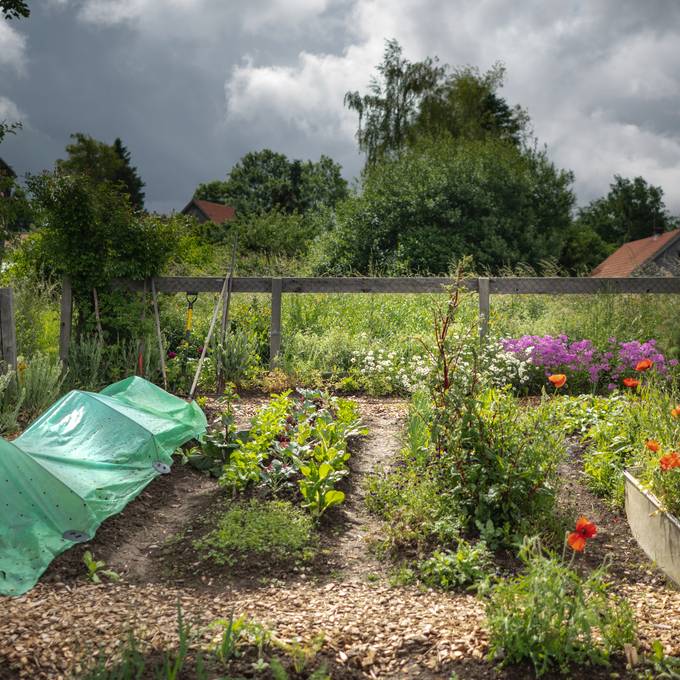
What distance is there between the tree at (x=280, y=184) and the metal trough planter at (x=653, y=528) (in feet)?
121

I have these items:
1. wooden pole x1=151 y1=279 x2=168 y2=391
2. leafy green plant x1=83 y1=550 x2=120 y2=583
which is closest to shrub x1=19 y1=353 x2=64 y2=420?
wooden pole x1=151 y1=279 x2=168 y2=391

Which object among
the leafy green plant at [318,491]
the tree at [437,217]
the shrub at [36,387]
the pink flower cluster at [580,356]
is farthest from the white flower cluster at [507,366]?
the tree at [437,217]

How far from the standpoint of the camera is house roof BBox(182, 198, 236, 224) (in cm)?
4594

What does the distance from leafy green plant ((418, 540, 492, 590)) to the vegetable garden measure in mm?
11

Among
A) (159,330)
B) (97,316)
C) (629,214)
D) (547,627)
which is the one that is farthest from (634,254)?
(547,627)

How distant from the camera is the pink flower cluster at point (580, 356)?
26.2 ft

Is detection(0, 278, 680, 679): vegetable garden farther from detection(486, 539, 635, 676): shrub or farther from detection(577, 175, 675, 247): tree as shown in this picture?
detection(577, 175, 675, 247): tree

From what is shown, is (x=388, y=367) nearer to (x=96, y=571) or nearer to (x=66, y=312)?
(x=66, y=312)

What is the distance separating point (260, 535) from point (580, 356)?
16.9ft

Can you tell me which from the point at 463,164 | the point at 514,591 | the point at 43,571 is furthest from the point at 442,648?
the point at 463,164

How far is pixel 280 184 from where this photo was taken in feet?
140

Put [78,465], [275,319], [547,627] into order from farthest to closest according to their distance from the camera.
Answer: [275,319], [78,465], [547,627]

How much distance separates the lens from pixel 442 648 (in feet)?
9.62

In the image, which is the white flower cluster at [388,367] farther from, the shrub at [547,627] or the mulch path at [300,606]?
the shrub at [547,627]
